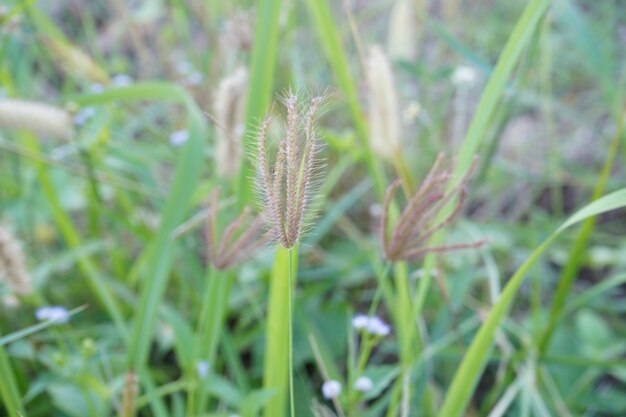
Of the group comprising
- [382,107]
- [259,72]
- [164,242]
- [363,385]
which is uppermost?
[259,72]

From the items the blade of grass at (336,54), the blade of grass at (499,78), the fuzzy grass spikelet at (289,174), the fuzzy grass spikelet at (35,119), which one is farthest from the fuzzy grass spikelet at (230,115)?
the fuzzy grass spikelet at (289,174)

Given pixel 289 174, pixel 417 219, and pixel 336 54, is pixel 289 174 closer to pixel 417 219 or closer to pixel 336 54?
pixel 417 219

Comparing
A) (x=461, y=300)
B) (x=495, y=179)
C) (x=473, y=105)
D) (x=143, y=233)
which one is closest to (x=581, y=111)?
(x=473, y=105)

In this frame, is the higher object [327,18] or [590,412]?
[327,18]

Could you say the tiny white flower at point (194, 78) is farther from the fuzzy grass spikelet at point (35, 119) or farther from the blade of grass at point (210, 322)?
the blade of grass at point (210, 322)

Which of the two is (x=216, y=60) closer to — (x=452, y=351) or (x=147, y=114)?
(x=147, y=114)

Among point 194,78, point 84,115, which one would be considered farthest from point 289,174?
point 194,78

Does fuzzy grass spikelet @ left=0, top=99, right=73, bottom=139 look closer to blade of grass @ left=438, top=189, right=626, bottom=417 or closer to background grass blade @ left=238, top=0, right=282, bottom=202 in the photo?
background grass blade @ left=238, top=0, right=282, bottom=202
